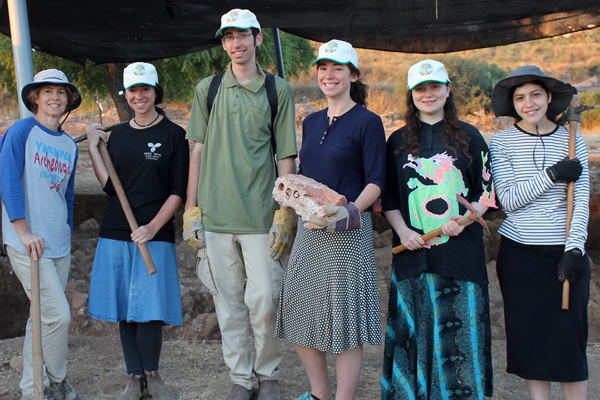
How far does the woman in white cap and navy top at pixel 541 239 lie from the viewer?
294 cm

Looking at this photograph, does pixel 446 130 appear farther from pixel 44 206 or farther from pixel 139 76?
pixel 44 206

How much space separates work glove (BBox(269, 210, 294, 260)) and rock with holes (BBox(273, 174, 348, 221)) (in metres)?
0.26

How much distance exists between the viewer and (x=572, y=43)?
124 ft

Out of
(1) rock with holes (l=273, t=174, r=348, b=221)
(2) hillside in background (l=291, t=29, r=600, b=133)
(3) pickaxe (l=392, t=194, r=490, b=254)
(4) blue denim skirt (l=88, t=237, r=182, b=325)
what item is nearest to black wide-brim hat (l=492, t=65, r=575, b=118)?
(3) pickaxe (l=392, t=194, r=490, b=254)

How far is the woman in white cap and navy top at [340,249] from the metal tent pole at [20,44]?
75.2 inches

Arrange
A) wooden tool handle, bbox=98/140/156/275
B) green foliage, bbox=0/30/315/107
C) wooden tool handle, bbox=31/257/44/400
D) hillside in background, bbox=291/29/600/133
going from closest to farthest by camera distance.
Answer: wooden tool handle, bbox=31/257/44/400
wooden tool handle, bbox=98/140/156/275
green foliage, bbox=0/30/315/107
hillside in background, bbox=291/29/600/133

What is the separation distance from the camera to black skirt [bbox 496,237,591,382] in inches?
116

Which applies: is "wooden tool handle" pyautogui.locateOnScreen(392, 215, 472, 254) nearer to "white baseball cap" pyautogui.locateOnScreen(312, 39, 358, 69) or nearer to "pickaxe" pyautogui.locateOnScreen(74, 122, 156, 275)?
"white baseball cap" pyautogui.locateOnScreen(312, 39, 358, 69)

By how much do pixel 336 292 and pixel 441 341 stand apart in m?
0.52

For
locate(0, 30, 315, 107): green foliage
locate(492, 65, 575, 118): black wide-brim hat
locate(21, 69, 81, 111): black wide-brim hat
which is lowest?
locate(492, 65, 575, 118): black wide-brim hat

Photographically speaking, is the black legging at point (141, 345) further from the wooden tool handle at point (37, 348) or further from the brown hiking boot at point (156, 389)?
the wooden tool handle at point (37, 348)

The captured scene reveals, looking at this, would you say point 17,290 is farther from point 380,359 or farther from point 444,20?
point 444,20

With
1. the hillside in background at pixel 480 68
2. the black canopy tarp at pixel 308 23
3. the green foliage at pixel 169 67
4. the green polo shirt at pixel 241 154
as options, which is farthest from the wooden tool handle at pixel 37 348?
the hillside in background at pixel 480 68

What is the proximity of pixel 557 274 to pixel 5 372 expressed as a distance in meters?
3.27
